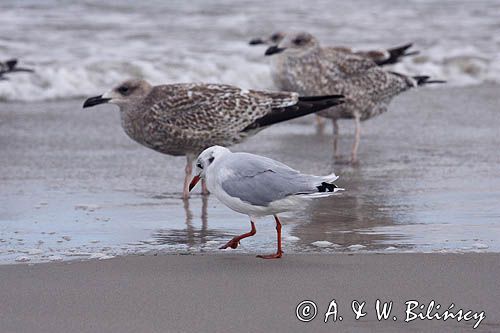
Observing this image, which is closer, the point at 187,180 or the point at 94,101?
the point at 187,180

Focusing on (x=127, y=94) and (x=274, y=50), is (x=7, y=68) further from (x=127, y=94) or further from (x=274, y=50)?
(x=127, y=94)

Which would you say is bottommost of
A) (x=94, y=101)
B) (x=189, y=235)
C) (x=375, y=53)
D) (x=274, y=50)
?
(x=189, y=235)

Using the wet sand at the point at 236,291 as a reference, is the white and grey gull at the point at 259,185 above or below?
above

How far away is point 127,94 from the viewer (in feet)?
26.3

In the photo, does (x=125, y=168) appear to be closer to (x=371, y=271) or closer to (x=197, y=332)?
(x=371, y=271)

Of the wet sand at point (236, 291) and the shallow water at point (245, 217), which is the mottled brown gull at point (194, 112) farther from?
the wet sand at point (236, 291)

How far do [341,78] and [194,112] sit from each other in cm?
230

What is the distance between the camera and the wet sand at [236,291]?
14.5 feet

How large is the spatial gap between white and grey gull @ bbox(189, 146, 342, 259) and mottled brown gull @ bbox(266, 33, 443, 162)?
401cm

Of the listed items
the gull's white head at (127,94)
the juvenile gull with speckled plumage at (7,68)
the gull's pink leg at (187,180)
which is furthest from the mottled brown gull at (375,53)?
the gull's pink leg at (187,180)

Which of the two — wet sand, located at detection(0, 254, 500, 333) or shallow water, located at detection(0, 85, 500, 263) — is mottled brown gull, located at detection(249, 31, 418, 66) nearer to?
shallow water, located at detection(0, 85, 500, 263)

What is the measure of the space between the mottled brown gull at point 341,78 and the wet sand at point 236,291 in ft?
14.1

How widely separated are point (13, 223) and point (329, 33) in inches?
418

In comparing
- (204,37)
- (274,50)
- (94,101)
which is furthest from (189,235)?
(204,37)
